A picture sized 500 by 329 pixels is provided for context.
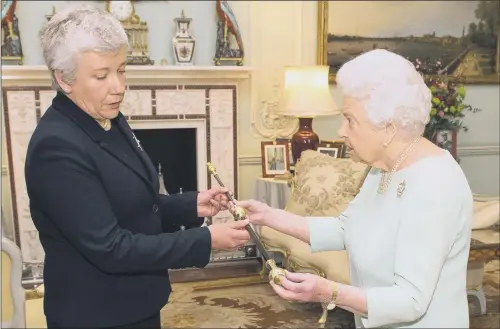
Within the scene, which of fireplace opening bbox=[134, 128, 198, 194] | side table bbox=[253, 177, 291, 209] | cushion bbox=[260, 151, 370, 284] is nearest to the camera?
cushion bbox=[260, 151, 370, 284]

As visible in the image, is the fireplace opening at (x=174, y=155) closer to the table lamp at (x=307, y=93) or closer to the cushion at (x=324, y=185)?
the table lamp at (x=307, y=93)

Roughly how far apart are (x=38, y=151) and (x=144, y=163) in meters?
0.28

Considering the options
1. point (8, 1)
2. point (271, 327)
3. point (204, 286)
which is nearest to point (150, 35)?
point (8, 1)

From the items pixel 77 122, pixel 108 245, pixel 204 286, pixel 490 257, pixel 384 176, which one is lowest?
pixel 204 286

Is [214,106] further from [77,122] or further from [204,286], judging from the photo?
[77,122]

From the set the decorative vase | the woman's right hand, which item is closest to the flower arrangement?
the decorative vase

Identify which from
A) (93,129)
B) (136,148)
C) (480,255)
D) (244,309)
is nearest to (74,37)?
(93,129)

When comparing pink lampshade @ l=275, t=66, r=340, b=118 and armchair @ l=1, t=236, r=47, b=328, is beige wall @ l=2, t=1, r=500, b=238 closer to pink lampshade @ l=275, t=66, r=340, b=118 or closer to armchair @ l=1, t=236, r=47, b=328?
pink lampshade @ l=275, t=66, r=340, b=118

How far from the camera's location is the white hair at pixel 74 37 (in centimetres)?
121

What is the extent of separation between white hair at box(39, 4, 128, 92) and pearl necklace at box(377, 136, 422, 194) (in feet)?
2.53

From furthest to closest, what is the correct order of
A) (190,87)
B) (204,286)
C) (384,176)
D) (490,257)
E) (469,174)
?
(469,174) → (190,87) → (204,286) → (490,257) → (384,176)

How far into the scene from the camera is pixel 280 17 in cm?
436

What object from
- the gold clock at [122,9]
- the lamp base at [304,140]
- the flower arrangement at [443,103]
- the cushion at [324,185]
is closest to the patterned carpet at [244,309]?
the cushion at [324,185]

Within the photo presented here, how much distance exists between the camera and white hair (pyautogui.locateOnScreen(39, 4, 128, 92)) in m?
1.21
